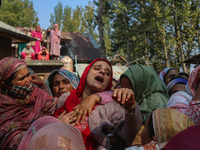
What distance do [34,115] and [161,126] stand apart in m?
1.49

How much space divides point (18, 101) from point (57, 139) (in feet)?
3.96

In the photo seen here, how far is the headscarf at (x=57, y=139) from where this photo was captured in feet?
3.89

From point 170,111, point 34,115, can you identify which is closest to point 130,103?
point 170,111

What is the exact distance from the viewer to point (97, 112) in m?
1.95

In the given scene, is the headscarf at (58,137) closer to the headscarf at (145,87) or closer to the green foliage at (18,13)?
the headscarf at (145,87)

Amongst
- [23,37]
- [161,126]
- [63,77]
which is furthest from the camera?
[23,37]

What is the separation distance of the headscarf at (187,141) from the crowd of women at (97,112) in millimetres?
497

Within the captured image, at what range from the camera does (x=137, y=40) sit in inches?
995

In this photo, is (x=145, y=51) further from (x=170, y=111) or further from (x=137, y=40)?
(x=170, y=111)

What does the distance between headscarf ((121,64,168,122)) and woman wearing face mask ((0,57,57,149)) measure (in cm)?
106

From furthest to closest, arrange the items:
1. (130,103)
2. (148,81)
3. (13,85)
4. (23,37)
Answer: (23,37)
(148,81)
(13,85)
(130,103)

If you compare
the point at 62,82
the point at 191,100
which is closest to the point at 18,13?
the point at 62,82

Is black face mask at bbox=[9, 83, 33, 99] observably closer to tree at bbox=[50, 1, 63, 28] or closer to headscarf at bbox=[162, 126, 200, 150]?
headscarf at bbox=[162, 126, 200, 150]

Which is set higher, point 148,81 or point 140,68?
point 140,68
